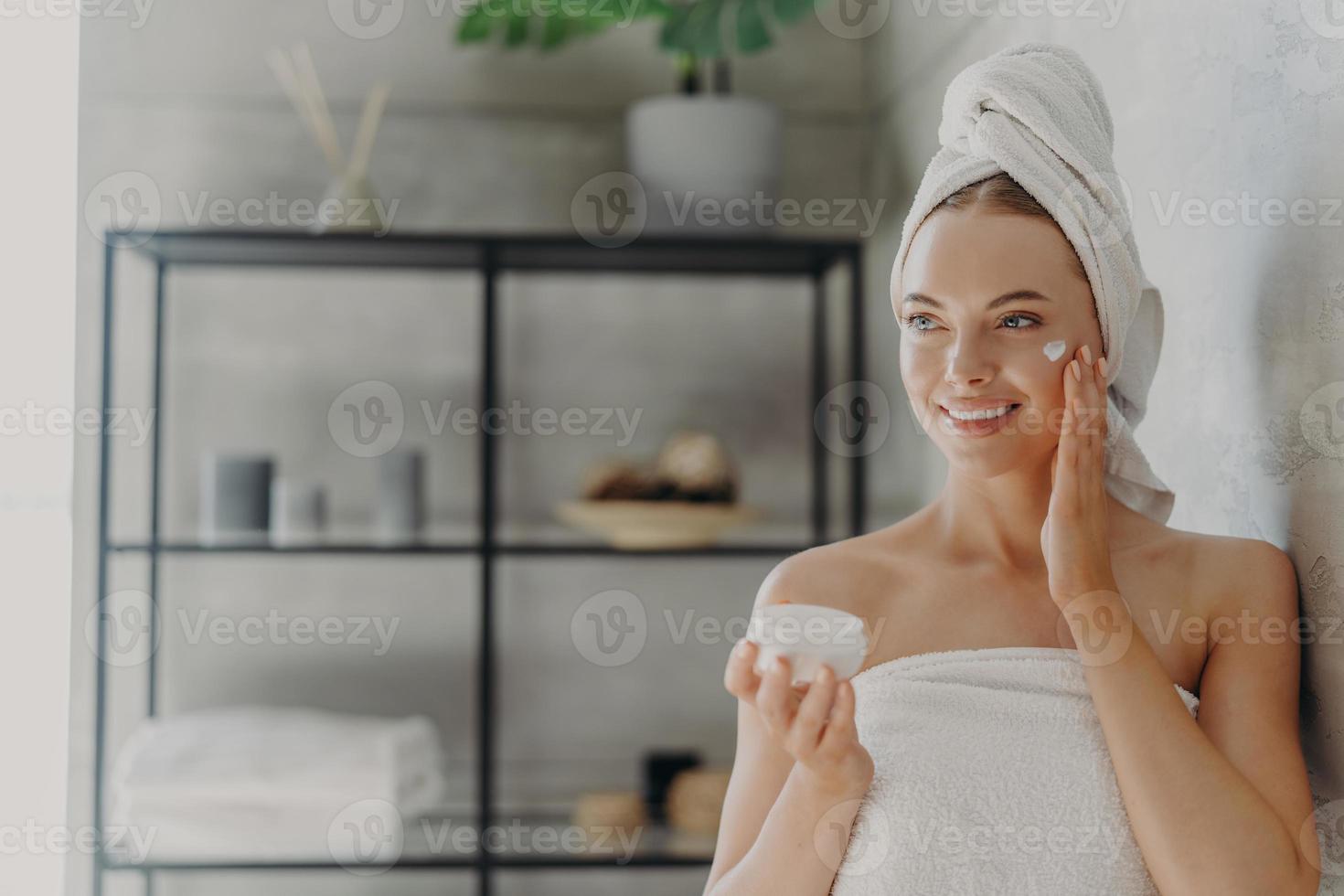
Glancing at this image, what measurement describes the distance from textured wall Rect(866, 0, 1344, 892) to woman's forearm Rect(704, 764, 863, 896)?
347 mm

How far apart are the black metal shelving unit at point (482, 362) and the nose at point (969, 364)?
3.23ft

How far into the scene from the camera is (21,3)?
6.32ft

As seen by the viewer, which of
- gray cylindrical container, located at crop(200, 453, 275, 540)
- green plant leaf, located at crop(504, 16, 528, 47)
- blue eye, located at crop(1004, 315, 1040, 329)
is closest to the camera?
blue eye, located at crop(1004, 315, 1040, 329)

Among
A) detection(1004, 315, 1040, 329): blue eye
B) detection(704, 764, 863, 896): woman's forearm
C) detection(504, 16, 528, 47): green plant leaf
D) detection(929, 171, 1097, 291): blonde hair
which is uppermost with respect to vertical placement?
detection(504, 16, 528, 47): green plant leaf

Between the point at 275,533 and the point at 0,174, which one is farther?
the point at 0,174

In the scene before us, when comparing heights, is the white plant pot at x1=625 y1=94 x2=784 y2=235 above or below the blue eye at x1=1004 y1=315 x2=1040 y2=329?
above

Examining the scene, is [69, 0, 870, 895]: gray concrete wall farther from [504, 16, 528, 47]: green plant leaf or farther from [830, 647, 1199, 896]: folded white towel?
[830, 647, 1199, 896]: folded white towel

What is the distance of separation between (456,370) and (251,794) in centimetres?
76

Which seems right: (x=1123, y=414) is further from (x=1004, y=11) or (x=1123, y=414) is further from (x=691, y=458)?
(x=691, y=458)

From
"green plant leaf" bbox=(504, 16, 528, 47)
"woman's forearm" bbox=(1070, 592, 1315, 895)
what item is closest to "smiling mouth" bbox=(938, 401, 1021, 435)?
"woman's forearm" bbox=(1070, 592, 1315, 895)

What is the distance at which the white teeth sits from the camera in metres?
0.80

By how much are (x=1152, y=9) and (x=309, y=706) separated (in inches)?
64.6

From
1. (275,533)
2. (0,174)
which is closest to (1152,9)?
(275,533)

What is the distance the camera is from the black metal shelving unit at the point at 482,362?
1.72 m
